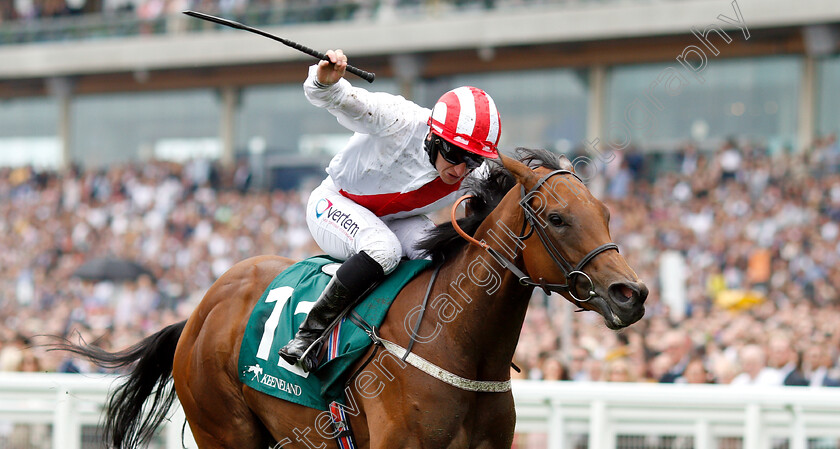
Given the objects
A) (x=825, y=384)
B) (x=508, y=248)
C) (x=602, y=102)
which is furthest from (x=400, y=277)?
(x=602, y=102)

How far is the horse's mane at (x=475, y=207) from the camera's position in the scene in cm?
328

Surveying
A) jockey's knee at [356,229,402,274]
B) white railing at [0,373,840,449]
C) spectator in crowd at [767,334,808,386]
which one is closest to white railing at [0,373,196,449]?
white railing at [0,373,840,449]

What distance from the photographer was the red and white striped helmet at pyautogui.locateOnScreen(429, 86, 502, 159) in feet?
10.1

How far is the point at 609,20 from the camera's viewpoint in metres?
14.8

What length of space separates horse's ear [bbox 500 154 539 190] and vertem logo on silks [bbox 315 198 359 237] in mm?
667

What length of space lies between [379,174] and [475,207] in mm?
384

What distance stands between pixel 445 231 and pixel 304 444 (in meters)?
0.95

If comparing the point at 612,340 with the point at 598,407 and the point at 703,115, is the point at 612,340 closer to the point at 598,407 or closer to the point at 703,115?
the point at 598,407

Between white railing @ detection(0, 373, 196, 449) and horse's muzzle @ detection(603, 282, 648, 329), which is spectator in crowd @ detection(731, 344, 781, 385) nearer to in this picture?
white railing @ detection(0, 373, 196, 449)

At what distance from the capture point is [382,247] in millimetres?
3316

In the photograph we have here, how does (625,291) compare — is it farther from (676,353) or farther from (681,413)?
(676,353)

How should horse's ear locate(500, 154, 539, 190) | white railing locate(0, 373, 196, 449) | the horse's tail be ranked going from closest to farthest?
horse's ear locate(500, 154, 539, 190)
the horse's tail
white railing locate(0, 373, 196, 449)

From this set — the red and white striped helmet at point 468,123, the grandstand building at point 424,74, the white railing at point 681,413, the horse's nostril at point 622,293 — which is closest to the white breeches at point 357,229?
the red and white striped helmet at point 468,123

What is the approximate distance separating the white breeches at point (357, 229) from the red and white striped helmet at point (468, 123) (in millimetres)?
478
